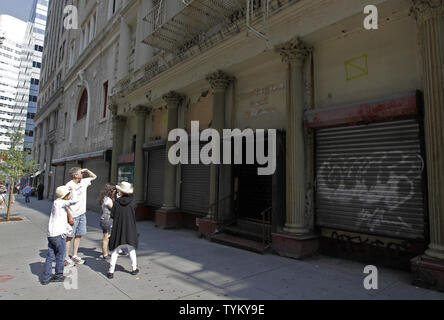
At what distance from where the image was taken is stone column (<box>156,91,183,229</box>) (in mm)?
10586

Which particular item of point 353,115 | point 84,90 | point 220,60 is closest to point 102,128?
point 84,90

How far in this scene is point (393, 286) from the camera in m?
4.51

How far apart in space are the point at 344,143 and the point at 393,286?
3.03 metres

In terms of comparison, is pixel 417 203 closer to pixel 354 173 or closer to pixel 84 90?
pixel 354 173

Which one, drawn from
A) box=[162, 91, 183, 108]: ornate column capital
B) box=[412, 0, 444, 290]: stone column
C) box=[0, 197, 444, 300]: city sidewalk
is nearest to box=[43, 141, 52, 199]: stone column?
box=[162, 91, 183, 108]: ornate column capital

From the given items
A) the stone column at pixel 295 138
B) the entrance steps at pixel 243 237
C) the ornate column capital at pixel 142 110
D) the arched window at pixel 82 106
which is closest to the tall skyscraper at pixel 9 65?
the arched window at pixel 82 106

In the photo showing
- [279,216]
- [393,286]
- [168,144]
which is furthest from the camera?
[168,144]

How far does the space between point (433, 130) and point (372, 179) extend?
1468 millimetres

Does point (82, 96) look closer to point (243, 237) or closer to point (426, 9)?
point (243, 237)

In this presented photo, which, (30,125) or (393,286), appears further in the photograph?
(30,125)

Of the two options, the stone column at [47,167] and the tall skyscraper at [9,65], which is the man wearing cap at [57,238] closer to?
the stone column at [47,167]

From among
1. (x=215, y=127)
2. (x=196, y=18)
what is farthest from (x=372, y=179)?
(x=196, y=18)

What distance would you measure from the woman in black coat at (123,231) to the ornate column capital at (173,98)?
6.72 meters

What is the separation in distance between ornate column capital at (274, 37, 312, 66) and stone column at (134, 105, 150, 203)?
856 centimetres
